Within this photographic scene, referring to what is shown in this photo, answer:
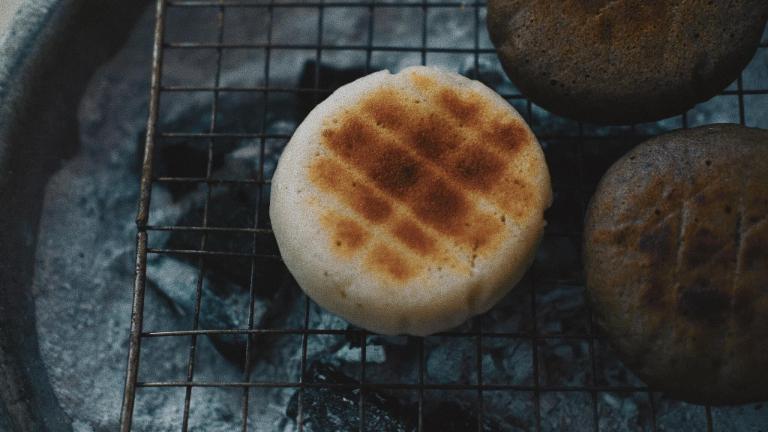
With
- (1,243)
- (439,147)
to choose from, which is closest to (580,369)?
(439,147)

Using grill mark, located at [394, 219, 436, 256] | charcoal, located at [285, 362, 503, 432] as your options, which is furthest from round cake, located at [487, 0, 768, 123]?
charcoal, located at [285, 362, 503, 432]

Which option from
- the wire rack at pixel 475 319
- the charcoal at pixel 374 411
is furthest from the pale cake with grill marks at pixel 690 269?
the charcoal at pixel 374 411

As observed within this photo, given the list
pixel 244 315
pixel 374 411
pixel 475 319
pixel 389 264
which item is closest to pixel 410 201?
pixel 389 264

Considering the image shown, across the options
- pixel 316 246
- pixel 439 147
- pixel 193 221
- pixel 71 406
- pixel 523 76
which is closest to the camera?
pixel 316 246

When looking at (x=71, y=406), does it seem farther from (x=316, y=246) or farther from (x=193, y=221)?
(x=316, y=246)

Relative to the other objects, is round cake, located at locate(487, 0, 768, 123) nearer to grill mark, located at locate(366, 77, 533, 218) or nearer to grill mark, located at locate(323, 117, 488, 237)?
grill mark, located at locate(366, 77, 533, 218)

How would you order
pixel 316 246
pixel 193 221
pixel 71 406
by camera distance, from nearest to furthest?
pixel 316 246, pixel 71 406, pixel 193 221
